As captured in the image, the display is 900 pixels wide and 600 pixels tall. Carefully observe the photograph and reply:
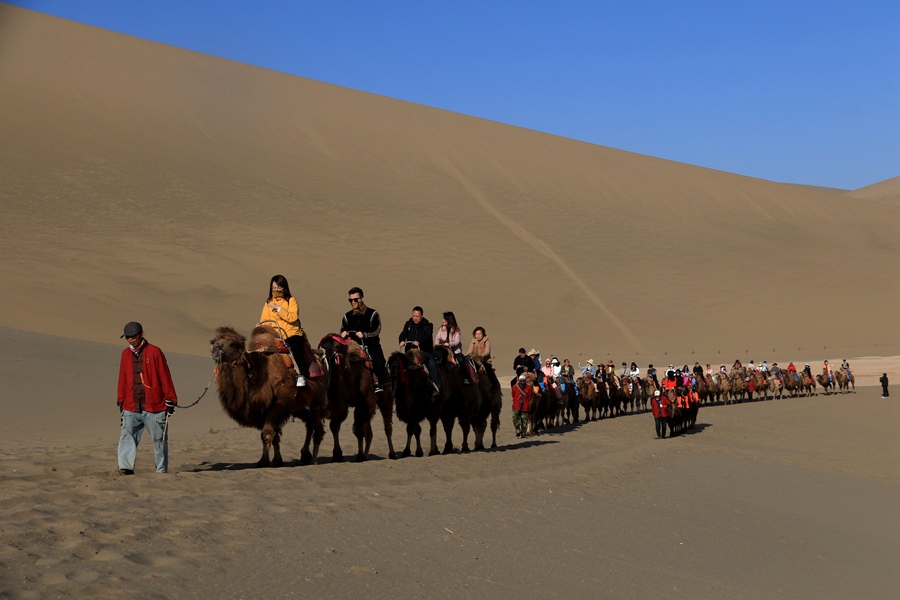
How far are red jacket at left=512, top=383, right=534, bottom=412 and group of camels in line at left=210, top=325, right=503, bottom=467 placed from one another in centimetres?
259

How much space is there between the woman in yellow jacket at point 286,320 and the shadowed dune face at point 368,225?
22980 millimetres

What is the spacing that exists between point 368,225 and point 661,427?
39.2 m

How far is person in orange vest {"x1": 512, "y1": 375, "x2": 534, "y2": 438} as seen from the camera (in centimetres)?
2011

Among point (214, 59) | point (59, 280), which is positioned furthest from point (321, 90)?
point (59, 280)

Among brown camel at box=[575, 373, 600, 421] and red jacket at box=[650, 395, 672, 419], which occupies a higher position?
brown camel at box=[575, 373, 600, 421]

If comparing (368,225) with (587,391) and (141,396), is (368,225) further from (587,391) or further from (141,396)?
(141,396)

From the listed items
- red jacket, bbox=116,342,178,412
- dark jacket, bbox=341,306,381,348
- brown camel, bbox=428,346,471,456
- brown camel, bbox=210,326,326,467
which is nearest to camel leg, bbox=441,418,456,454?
brown camel, bbox=428,346,471,456

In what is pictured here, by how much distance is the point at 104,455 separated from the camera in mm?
13430

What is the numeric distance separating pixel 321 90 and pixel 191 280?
49911 mm

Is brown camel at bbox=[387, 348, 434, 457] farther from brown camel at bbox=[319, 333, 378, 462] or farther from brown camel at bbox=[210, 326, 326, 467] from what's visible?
brown camel at bbox=[210, 326, 326, 467]

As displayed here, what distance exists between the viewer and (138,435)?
1080cm

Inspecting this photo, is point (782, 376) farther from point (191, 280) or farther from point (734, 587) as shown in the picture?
point (734, 587)

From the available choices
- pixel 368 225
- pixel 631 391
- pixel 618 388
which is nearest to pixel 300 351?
pixel 618 388

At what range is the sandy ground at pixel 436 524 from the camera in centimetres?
668
